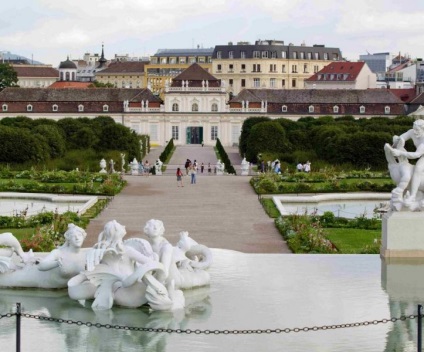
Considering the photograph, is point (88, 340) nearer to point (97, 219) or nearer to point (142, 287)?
point (142, 287)

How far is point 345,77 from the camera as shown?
99438 millimetres

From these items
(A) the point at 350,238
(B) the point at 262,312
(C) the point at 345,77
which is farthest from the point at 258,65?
(B) the point at 262,312

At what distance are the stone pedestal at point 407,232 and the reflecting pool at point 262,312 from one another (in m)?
0.21

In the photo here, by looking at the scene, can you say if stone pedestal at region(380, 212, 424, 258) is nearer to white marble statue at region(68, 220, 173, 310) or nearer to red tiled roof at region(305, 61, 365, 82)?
white marble statue at region(68, 220, 173, 310)

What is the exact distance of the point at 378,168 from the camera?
1839 inches

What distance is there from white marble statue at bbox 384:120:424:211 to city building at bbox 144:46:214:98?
371ft

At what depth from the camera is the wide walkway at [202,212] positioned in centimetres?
2212

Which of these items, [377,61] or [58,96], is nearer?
[58,96]

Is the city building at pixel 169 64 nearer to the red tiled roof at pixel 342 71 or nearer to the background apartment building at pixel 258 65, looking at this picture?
the background apartment building at pixel 258 65

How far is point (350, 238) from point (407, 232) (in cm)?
697

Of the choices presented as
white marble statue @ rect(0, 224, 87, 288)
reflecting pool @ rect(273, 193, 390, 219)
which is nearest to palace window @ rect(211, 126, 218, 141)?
reflecting pool @ rect(273, 193, 390, 219)

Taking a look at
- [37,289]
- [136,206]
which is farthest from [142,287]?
[136,206]

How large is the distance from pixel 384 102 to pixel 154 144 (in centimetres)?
1618

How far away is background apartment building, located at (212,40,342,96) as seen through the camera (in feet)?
406
